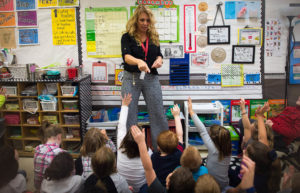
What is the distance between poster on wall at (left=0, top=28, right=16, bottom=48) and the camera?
359 cm

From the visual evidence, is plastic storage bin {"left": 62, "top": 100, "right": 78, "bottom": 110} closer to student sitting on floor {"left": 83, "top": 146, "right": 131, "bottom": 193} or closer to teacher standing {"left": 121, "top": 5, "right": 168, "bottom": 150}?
teacher standing {"left": 121, "top": 5, "right": 168, "bottom": 150}

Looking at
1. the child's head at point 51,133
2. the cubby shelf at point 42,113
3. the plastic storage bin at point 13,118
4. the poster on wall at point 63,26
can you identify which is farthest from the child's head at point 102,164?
the poster on wall at point 63,26

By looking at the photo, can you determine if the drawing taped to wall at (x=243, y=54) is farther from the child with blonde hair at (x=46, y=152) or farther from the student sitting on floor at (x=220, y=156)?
the child with blonde hair at (x=46, y=152)

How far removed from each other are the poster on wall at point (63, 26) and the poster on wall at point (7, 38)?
1.90 ft

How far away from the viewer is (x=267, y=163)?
1.78m

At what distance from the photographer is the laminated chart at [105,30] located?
11.2ft

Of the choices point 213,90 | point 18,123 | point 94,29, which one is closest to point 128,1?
point 94,29

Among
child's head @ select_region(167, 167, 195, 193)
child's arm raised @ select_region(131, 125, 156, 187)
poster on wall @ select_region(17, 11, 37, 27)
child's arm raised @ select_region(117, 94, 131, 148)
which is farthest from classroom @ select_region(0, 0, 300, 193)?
child's head @ select_region(167, 167, 195, 193)

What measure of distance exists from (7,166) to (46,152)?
0.38 metres

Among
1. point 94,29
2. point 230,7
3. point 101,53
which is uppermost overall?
point 230,7

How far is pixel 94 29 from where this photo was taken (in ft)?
11.3

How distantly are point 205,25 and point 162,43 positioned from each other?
0.59 m

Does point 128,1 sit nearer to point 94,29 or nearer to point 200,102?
point 94,29

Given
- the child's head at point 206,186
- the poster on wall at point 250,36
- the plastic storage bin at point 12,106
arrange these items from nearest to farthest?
1. the child's head at point 206,186
2. the plastic storage bin at point 12,106
3. the poster on wall at point 250,36
